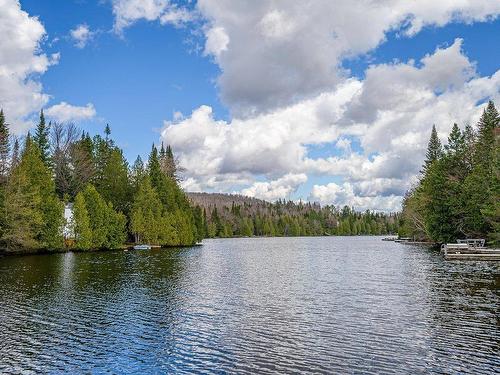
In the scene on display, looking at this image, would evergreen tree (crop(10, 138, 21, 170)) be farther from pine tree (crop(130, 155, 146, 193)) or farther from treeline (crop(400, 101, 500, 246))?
treeline (crop(400, 101, 500, 246))

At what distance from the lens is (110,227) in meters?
89.0

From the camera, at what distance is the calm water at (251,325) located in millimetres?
16078

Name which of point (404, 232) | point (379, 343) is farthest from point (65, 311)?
point (404, 232)

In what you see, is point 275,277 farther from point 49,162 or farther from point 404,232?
point 404,232

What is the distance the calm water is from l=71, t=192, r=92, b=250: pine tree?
44937mm

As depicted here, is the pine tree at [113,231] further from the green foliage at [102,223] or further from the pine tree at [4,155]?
the pine tree at [4,155]

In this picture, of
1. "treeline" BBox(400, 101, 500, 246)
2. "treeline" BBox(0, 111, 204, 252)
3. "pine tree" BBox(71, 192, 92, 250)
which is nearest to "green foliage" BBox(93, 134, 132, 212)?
"treeline" BBox(0, 111, 204, 252)

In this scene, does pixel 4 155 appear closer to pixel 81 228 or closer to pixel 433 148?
pixel 81 228

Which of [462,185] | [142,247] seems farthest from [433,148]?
[142,247]

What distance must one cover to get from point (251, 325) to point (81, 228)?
222ft

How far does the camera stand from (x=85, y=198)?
3474 inches

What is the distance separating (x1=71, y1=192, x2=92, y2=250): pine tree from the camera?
269ft

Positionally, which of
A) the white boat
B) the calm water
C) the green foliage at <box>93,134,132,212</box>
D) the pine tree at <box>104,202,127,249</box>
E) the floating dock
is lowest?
the calm water

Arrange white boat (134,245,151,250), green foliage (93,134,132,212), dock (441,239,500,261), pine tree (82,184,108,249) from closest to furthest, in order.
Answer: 1. dock (441,239,500,261)
2. pine tree (82,184,108,249)
3. white boat (134,245,151,250)
4. green foliage (93,134,132,212)
